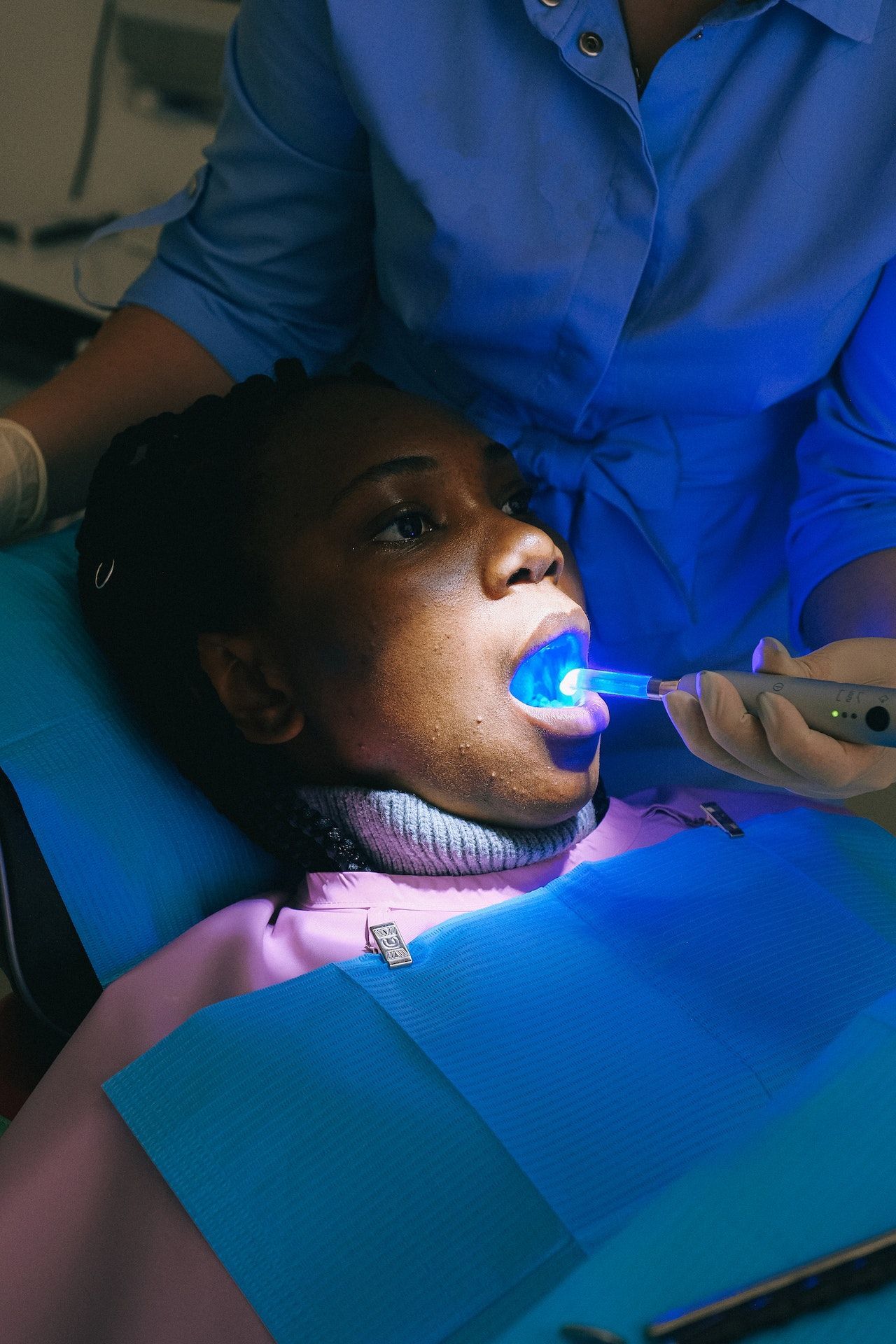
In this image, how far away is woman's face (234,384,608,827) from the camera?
1181mm

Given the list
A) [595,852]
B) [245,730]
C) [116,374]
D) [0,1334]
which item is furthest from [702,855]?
[116,374]

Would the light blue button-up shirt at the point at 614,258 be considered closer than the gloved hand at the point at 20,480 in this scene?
Yes

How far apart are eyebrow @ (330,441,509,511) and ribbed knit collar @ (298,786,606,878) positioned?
0.32m

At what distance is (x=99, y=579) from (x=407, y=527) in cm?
38

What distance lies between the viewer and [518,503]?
1.37 metres

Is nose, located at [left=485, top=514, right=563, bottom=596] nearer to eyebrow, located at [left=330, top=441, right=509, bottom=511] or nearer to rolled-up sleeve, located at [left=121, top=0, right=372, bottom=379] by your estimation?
eyebrow, located at [left=330, top=441, right=509, bottom=511]

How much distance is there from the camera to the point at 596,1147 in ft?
3.11

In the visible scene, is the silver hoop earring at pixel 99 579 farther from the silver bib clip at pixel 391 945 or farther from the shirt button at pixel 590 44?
the shirt button at pixel 590 44

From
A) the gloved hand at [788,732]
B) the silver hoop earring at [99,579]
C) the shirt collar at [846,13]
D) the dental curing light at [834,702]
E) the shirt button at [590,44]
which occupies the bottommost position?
the silver hoop earring at [99,579]

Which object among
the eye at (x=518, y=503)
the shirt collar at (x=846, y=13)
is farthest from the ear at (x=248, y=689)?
the shirt collar at (x=846, y=13)

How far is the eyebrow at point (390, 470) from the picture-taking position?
1221 mm

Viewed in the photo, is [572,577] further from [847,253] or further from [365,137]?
[365,137]

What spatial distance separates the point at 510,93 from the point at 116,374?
60 cm

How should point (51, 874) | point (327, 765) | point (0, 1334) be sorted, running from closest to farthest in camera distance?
point (0, 1334) → point (51, 874) → point (327, 765)
